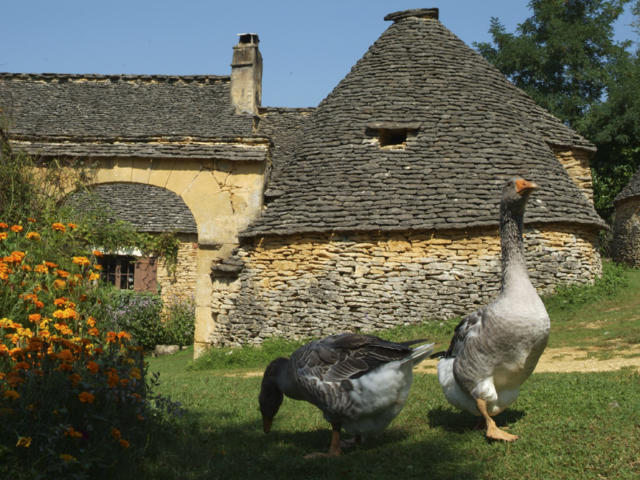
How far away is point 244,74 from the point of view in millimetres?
19797

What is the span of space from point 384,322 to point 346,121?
5.10m

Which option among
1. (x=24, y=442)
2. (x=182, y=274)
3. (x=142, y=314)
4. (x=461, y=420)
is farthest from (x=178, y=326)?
(x=24, y=442)

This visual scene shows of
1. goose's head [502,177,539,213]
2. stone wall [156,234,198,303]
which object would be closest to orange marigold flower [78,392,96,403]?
goose's head [502,177,539,213]

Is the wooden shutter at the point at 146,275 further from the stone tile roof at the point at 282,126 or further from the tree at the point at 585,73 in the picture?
the tree at the point at 585,73

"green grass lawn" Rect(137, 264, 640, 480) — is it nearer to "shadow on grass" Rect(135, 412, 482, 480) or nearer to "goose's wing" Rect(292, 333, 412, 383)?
"shadow on grass" Rect(135, 412, 482, 480)

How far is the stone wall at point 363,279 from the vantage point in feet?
40.9

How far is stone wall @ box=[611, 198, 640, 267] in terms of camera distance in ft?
76.7

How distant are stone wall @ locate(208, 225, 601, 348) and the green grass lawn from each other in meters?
5.16

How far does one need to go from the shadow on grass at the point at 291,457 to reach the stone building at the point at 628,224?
21.2 m

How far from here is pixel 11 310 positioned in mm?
4539

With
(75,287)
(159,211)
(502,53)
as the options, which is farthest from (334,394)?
(502,53)

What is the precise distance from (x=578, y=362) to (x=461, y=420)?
388cm

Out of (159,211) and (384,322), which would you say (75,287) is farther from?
(159,211)

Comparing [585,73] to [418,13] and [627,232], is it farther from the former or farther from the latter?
[418,13]
